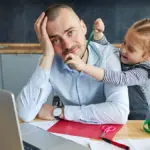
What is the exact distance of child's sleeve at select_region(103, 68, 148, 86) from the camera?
4.37ft

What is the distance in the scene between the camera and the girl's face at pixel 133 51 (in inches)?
59.5

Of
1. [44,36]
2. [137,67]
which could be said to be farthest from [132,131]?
[44,36]

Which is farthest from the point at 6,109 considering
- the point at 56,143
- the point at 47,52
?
the point at 47,52

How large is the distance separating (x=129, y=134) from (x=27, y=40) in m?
2.04

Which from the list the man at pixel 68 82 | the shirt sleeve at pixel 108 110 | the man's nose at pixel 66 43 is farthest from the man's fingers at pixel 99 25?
the shirt sleeve at pixel 108 110

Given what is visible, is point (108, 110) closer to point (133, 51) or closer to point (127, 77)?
point (127, 77)

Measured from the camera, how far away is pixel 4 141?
825 millimetres

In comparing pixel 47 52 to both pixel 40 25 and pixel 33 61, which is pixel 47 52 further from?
pixel 33 61

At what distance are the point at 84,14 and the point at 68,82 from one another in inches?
63.4

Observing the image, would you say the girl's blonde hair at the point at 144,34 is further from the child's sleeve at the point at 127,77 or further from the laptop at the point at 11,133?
the laptop at the point at 11,133

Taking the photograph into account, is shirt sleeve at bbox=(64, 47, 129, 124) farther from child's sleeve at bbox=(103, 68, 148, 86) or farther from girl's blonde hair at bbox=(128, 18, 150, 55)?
girl's blonde hair at bbox=(128, 18, 150, 55)

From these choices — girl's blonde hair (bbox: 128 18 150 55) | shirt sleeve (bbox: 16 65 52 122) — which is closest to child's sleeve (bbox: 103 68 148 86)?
girl's blonde hair (bbox: 128 18 150 55)

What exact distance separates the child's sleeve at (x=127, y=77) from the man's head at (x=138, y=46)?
9 centimetres

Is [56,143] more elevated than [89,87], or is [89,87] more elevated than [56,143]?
[89,87]
